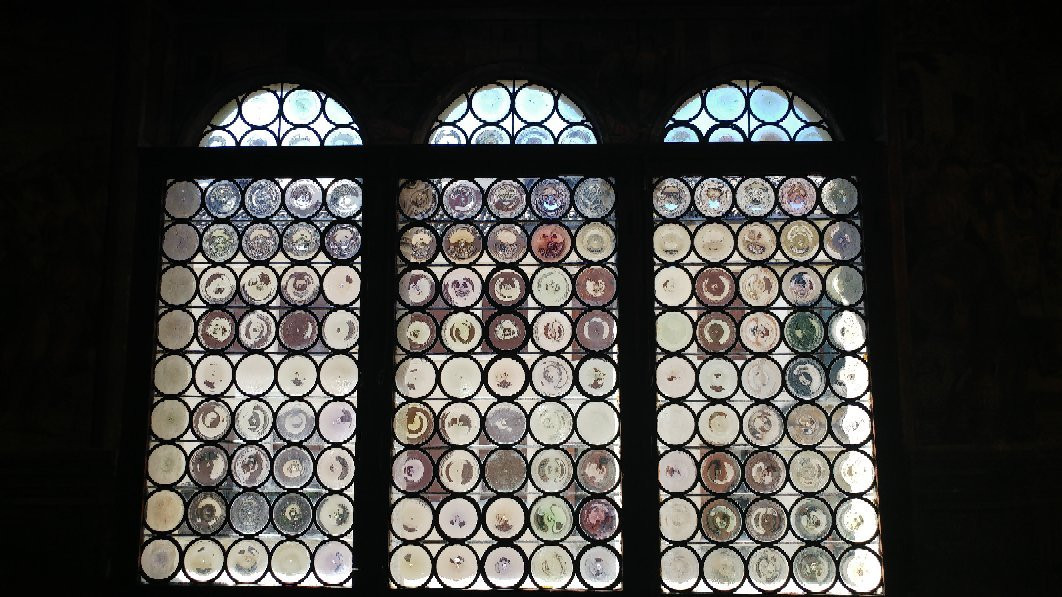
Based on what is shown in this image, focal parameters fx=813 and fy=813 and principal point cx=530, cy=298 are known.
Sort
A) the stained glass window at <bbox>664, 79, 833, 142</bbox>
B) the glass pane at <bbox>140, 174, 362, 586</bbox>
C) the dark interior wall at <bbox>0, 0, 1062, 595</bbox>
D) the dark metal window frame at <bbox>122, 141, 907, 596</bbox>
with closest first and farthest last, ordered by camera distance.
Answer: the dark interior wall at <bbox>0, 0, 1062, 595</bbox>
the dark metal window frame at <bbox>122, 141, 907, 596</bbox>
the glass pane at <bbox>140, 174, 362, 586</bbox>
the stained glass window at <bbox>664, 79, 833, 142</bbox>

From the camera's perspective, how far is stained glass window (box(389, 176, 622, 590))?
13.3 feet

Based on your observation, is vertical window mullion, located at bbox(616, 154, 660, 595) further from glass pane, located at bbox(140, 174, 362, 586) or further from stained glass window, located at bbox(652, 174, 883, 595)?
glass pane, located at bbox(140, 174, 362, 586)

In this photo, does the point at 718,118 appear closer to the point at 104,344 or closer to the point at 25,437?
the point at 104,344

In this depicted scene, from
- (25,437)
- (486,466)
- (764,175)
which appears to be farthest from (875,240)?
(25,437)

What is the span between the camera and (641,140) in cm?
434

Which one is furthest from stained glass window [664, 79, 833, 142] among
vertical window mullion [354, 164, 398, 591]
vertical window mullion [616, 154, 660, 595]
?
vertical window mullion [354, 164, 398, 591]

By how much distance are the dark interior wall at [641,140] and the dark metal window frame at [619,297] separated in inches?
→ 3.8

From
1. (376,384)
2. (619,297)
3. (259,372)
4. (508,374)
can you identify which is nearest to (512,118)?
(619,297)

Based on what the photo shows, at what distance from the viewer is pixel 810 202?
4285 millimetres

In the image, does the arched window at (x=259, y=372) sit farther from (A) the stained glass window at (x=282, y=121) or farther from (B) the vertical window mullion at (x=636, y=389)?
(B) the vertical window mullion at (x=636, y=389)

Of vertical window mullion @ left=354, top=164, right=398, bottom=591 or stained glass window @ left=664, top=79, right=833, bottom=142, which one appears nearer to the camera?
vertical window mullion @ left=354, top=164, right=398, bottom=591

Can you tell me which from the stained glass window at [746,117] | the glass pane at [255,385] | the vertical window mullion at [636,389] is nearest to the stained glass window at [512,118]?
the vertical window mullion at [636,389]

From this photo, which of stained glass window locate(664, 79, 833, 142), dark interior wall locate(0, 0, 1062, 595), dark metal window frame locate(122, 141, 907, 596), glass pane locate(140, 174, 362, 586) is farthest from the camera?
stained glass window locate(664, 79, 833, 142)

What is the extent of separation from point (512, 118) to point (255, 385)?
6.47ft
